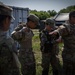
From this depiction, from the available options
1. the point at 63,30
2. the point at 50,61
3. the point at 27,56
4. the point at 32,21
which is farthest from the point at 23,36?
the point at 50,61

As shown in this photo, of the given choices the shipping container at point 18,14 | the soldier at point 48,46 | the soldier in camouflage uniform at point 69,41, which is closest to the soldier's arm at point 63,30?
the soldier in camouflage uniform at point 69,41

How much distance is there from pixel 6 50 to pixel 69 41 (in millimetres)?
2545

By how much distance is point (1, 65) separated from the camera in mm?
2758

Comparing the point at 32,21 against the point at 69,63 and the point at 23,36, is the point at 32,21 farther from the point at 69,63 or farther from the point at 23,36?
the point at 69,63

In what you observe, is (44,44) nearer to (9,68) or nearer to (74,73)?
(74,73)

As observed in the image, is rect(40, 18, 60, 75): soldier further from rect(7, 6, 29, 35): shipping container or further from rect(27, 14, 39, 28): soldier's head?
rect(7, 6, 29, 35): shipping container

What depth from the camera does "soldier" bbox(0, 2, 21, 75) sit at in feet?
8.81

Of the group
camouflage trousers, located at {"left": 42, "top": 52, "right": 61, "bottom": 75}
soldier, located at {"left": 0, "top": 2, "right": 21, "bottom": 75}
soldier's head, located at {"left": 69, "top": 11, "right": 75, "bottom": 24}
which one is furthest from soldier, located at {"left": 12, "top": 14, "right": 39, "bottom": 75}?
soldier, located at {"left": 0, "top": 2, "right": 21, "bottom": 75}

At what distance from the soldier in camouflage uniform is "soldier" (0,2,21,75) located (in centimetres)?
210

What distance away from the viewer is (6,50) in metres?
2.68

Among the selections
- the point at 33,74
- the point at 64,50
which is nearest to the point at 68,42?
the point at 64,50

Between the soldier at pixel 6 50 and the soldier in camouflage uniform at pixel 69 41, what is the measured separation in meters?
2.10

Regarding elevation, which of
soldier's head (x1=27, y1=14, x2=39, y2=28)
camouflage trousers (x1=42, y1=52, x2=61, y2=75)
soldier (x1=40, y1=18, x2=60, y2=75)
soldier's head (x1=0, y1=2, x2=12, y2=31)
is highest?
soldier's head (x1=0, y1=2, x2=12, y2=31)

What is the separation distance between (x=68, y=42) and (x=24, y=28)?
1.01 m
